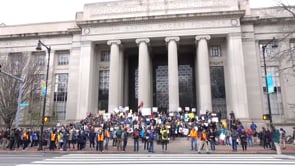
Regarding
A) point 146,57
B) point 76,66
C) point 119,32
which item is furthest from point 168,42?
point 76,66

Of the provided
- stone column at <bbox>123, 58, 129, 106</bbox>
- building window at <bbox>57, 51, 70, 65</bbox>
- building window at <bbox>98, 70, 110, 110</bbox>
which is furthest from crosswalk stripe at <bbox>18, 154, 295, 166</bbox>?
building window at <bbox>57, 51, 70, 65</bbox>

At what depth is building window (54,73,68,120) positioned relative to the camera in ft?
114

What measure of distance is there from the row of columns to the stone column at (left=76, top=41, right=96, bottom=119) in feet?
10.1

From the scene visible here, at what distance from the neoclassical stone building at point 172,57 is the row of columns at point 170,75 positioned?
0.40 ft

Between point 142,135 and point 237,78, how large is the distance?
16.7 metres

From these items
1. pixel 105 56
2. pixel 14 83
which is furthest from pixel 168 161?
pixel 105 56

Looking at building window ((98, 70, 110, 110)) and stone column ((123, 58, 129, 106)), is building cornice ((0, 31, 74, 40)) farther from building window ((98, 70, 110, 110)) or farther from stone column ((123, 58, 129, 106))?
stone column ((123, 58, 129, 106))

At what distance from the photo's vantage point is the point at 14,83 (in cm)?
2581

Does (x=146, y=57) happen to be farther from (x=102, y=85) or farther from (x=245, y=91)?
(x=245, y=91)

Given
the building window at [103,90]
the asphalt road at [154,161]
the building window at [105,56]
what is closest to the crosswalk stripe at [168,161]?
the asphalt road at [154,161]

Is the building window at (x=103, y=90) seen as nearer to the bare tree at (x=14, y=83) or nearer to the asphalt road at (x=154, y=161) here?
the bare tree at (x=14, y=83)

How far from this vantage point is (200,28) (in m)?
31.0

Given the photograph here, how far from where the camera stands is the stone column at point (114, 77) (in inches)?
1193

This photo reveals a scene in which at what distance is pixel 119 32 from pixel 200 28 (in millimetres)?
11100
